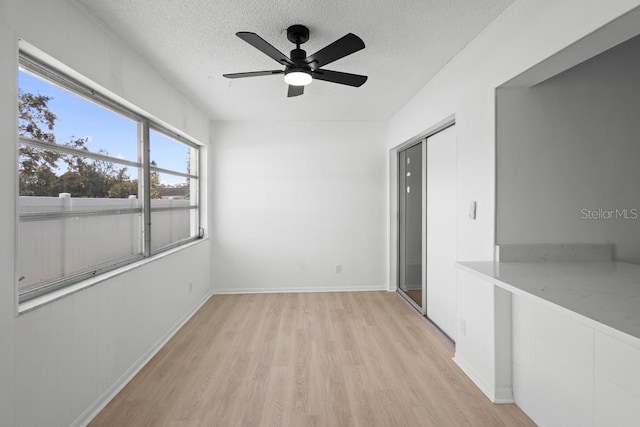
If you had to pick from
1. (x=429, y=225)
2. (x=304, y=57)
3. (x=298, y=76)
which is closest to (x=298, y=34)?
(x=304, y=57)

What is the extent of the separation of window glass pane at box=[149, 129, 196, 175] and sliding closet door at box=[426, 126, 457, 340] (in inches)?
116

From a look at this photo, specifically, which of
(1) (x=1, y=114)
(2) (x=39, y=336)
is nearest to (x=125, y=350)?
(2) (x=39, y=336)

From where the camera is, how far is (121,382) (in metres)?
2.38

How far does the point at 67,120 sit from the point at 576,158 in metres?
3.29

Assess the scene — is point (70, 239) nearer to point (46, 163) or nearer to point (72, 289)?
point (72, 289)

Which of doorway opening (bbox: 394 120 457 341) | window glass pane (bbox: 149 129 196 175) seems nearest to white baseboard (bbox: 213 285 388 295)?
doorway opening (bbox: 394 120 457 341)

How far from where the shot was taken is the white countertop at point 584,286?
3.50 feet

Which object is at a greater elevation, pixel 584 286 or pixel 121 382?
pixel 584 286

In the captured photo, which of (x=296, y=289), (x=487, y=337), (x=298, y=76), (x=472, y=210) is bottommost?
(x=296, y=289)

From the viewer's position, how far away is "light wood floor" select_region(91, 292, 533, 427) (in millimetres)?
2055

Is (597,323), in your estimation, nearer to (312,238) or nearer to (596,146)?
(596,146)

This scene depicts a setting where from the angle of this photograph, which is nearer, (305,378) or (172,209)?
(305,378)

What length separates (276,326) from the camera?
11.7ft

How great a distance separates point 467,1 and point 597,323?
1895 mm
